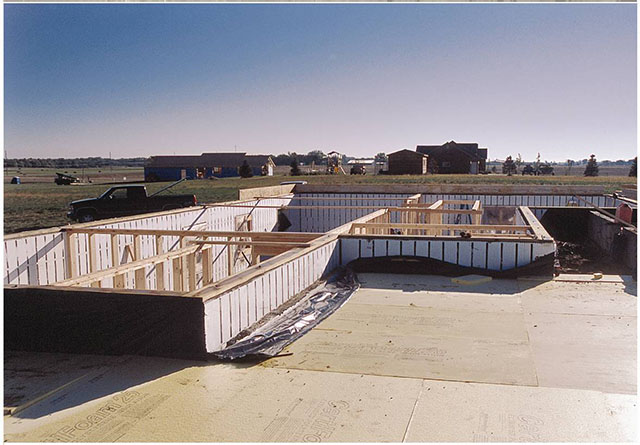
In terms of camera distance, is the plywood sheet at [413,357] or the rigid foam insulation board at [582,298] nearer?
the plywood sheet at [413,357]

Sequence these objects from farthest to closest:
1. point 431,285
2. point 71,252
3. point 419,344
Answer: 1. point 71,252
2. point 431,285
3. point 419,344

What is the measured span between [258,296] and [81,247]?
5339mm

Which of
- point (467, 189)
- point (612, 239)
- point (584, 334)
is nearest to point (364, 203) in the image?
point (467, 189)

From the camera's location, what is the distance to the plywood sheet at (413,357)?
4.74 meters

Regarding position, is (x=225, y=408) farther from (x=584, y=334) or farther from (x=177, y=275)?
(x=177, y=275)

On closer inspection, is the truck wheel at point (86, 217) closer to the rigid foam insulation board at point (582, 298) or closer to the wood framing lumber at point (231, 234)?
the wood framing lumber at point (231, 234)

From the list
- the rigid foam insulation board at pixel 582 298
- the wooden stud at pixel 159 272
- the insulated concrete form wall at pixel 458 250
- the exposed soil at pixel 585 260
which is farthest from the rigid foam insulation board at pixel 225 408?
the exposed soil at pixel 585 260

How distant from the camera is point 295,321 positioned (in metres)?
6.28

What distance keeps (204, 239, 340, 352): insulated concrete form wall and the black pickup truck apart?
1213 centimetres

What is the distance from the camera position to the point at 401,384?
14.6ft

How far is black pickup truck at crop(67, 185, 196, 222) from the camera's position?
1905 centimetres

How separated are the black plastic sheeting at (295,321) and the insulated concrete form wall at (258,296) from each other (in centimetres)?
15

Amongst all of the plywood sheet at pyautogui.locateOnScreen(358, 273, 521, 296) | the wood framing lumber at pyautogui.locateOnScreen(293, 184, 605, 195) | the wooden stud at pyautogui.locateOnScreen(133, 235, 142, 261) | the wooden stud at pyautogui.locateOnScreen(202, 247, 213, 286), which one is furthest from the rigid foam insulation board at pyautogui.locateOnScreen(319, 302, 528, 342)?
the wood framing lumber at pyautogui.locateOnScreen(293, 184, 605, 195)

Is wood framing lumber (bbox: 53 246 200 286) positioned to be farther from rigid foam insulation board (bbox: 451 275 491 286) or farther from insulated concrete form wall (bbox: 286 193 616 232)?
insulated concrete form wall (bbox: 286 193 616 232)
